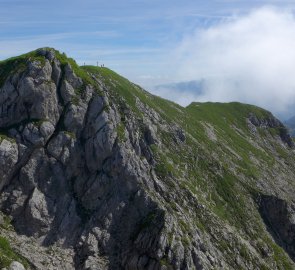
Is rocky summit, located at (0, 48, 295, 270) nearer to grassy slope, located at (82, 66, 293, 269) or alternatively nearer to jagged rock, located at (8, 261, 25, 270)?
jagged rock, located at (8, 261, 25, 270)

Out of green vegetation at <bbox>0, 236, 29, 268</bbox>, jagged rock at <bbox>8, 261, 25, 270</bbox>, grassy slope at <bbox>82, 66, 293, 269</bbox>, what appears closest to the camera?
green vegetation at <bbox>0, 236, 29, 268</bbox>

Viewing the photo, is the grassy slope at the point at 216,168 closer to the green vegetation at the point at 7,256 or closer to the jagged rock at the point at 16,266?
the green vegetation at the point at 7,256

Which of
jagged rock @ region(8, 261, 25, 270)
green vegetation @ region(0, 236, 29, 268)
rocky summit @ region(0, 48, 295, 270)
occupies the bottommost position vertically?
jagged rock @ region(8, 261, 25, 270)

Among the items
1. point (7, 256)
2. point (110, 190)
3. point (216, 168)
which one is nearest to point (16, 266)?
point (7, 256)

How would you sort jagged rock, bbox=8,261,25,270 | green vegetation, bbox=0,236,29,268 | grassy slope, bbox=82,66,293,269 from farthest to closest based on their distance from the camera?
grassy slope, bbox=82,66,293,269 → jagged rock, bbox=8,261,25,270 → green vegetation, bbox=0,236,29,268

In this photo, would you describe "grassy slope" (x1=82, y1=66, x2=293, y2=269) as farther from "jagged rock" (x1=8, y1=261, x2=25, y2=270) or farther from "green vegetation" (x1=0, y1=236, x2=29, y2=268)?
"jagged rock" (x1=8, y1=261, x2=25, y2=270)

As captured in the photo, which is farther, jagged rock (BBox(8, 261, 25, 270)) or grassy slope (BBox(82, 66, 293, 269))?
grassy slope (BBox(82, 66, 293, 269))

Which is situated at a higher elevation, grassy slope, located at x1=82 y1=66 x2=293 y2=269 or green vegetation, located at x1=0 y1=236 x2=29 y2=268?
grassy slope, located at x1=82 y1=66 x2=293 y2=269

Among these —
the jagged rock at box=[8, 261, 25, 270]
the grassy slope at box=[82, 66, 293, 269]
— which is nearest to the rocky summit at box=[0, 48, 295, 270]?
the jagged rock at box=[8, 261, 25, 270]

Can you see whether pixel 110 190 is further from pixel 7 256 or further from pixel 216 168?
pixel 216 168

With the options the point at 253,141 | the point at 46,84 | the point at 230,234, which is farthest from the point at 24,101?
the point at 253,141
